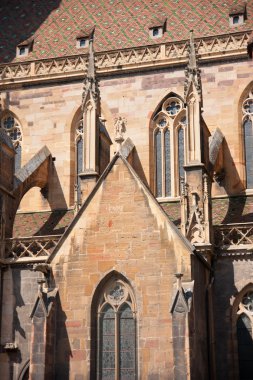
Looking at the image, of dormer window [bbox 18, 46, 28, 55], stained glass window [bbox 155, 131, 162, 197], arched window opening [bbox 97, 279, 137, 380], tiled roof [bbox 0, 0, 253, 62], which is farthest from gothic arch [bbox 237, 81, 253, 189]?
dormer window [bbox 18, 46, 28, 55]

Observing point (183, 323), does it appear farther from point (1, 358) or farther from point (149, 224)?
point (1, 358)

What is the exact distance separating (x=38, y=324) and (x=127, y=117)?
10411 millimetres

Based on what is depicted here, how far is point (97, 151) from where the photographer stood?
75.3 ft

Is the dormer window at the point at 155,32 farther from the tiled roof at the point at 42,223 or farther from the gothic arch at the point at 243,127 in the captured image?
the tiled roof at the point at 42,223

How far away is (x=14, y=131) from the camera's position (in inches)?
1075

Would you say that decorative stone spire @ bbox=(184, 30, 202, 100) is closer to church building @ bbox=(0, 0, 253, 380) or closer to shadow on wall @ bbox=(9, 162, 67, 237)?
church building @ bbox=(0, 0, 253, 380)

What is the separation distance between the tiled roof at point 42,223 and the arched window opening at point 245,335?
605 cm

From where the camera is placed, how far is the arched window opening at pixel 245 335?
19.6 m

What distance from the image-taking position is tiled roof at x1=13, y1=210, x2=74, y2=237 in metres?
23.8

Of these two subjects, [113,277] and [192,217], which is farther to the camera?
[192,217]

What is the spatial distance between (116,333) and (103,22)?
14.7 meters

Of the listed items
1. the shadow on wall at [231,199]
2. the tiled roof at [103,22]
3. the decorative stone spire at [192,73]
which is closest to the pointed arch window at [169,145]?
the shadow on wall at [231,199]

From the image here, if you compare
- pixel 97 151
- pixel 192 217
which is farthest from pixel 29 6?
pixel 192 217

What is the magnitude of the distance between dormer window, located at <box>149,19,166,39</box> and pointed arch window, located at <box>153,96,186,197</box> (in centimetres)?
276
